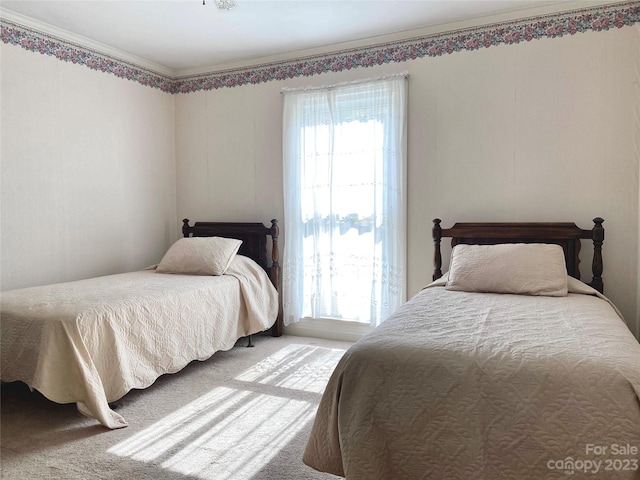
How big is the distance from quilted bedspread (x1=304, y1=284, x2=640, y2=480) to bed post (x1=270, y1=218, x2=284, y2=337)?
236 centimetres

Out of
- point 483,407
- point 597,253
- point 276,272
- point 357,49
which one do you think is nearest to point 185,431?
point 483,407

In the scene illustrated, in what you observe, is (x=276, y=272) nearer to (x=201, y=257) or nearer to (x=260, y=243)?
(x=260, y=243)

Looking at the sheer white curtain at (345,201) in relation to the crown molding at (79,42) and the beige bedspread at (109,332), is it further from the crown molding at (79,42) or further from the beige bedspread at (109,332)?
the crown molding at (79,42)

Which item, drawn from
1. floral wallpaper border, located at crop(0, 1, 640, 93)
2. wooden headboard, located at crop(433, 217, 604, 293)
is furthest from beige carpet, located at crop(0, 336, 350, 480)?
floral wallpaper border, located at crop(0, 1, 640, 93)

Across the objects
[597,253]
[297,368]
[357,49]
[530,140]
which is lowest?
[297,368]

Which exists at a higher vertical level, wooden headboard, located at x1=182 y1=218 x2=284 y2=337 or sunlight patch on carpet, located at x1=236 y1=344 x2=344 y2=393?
wooden headboard, located at x1=182 y1=218 x2=284 y2=337

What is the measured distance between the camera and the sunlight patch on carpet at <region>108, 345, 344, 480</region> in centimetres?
196

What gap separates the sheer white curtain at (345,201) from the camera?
11.6 ft

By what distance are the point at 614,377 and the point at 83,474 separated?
6.79 feet

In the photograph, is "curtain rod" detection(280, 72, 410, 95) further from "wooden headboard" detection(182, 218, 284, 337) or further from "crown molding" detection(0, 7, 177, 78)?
"crown molding" detection(0, 7, 177, 78)

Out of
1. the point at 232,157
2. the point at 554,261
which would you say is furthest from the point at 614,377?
the point at 232,157

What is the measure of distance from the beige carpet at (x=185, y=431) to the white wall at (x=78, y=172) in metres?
1.12

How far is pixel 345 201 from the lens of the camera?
3727 mm

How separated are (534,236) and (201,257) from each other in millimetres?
2571
